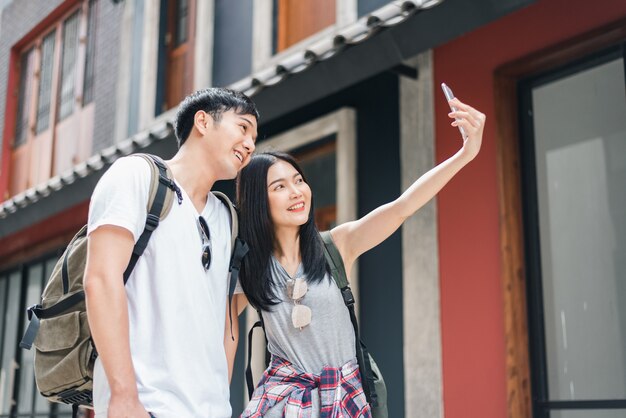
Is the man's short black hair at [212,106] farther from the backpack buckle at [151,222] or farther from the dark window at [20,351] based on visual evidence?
the dark window at [20,351]

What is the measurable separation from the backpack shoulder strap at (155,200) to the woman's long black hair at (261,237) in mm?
542

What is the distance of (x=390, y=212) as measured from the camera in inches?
120

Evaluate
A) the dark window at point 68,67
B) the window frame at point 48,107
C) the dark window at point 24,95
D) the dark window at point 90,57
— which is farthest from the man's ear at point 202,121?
the dark window at point 24,95

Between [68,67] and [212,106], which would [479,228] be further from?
[68,67]

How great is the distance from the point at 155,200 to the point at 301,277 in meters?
0.74

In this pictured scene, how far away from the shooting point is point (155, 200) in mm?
→ 2469

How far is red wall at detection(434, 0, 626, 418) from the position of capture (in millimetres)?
5492

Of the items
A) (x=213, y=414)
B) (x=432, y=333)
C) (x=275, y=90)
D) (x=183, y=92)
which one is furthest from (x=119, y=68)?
(x=213, y=414)

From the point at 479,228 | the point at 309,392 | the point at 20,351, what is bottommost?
the point at 309,392

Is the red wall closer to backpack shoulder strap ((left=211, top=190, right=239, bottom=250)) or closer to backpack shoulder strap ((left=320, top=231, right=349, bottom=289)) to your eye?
backpack shoulder strap ((left=320, top=231, right=349, bottom=289))

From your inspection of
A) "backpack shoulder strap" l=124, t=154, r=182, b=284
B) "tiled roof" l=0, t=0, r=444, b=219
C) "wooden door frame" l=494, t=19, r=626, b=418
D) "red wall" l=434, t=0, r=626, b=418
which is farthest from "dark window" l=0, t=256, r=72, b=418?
"backpack shoulder strap" l=124, t=154, r=182, b=284

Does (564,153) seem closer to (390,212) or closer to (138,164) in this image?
(390,212)

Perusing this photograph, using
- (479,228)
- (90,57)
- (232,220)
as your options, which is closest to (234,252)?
(232,220)

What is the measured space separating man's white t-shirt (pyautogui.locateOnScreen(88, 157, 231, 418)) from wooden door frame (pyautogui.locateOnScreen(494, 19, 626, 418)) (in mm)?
3333
